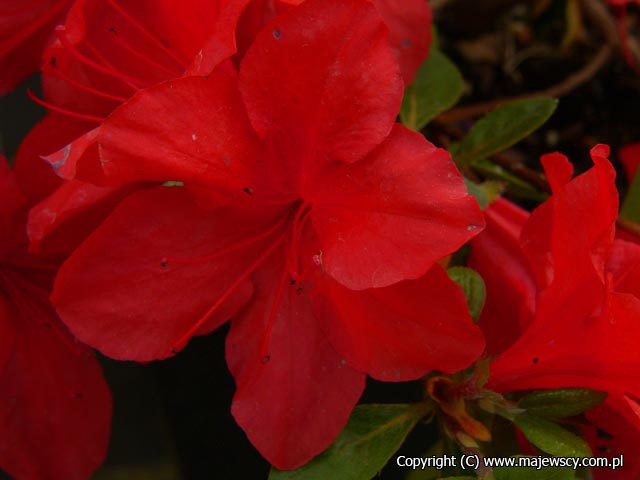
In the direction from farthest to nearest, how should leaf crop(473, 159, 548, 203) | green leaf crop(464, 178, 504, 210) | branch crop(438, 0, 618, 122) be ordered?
branch crop(438, 0, 618, 122), leaf crop(473, 159, 548, 203), green leaf crop(464, 178, 504, 210)

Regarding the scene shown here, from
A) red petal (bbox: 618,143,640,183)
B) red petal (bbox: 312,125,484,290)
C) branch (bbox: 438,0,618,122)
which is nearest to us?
red petal (bbox: 312,125,484,290)

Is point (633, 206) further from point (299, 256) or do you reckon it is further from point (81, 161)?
point (81, 161)

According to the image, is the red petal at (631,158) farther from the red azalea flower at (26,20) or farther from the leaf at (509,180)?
the red azalea flower at (26,20)

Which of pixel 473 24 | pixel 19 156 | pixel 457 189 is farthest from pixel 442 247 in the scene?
pixel 473 24

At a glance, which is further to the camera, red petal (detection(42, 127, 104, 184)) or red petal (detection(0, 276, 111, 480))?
red petal (detection(0, 276, 111, 480))

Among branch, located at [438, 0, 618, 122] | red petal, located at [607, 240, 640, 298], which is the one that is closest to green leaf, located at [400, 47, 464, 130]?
branch, located at [438, 0, 618, 122]

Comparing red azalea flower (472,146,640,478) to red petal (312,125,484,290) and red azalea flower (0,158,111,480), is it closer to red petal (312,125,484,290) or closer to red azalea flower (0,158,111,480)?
red petal (312,125,484,290)

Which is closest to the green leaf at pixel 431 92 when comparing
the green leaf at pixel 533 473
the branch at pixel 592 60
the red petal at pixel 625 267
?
the branch at pixel 592 60
